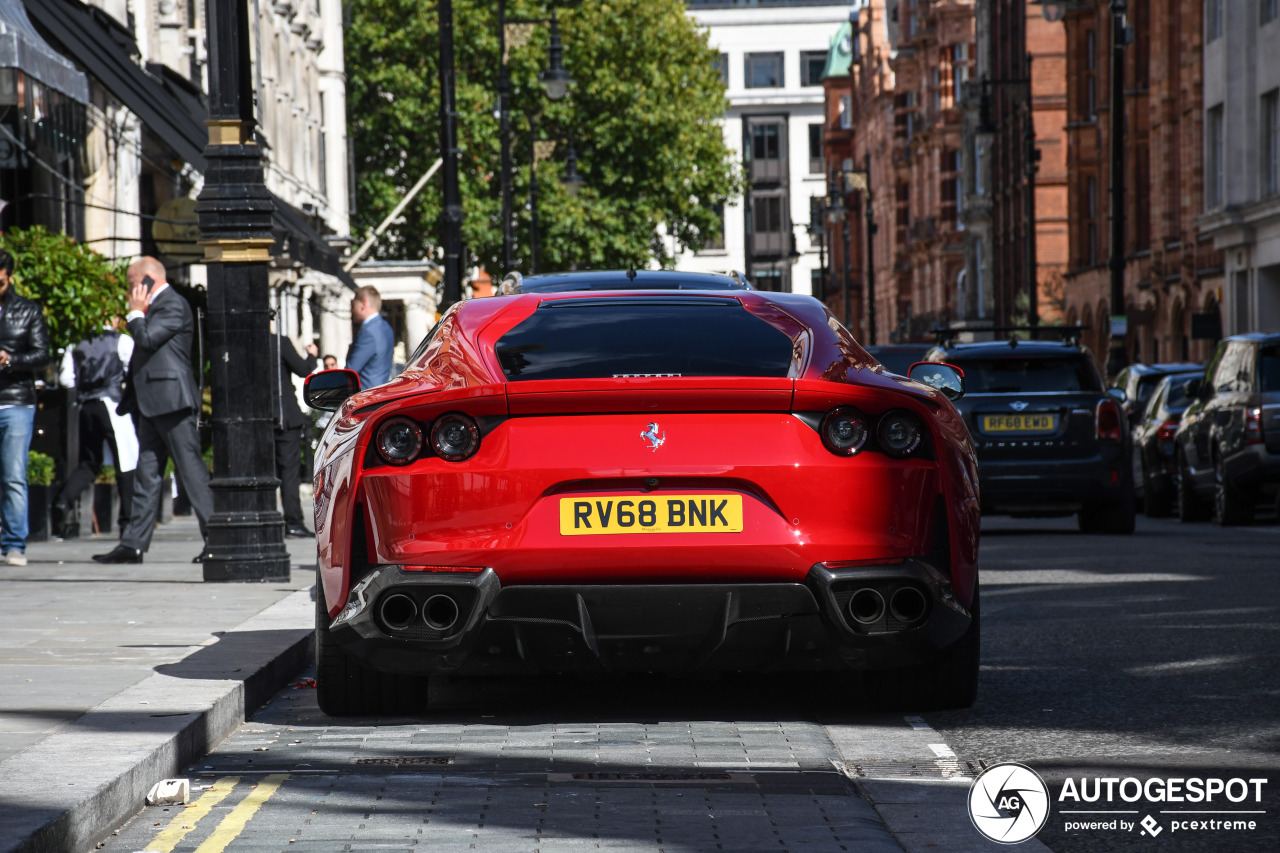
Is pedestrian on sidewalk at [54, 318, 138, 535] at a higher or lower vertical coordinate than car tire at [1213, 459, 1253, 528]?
higher

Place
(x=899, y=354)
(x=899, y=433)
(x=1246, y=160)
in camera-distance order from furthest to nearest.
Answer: (x=1246, y=160)
(x=899, y=354)
(x=899, y=433)

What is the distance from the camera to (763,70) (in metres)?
130

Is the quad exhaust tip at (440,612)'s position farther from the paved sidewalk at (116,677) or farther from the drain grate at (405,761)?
the paved sidewalk at (116,677)

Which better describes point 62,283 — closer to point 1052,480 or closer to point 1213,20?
A: point 1052,480

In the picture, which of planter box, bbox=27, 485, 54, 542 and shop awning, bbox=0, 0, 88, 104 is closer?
shop awning, bbox=0, 0, 88, 104

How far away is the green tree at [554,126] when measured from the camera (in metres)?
59.0

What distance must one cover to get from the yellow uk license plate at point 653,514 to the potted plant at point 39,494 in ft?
34.3

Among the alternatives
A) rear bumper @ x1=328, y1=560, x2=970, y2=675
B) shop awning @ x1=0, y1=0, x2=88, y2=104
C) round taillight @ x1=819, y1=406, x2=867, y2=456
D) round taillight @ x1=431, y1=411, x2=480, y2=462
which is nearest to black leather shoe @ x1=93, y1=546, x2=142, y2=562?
shop awning @ x1=0, y1=0, x2=88, y2=104

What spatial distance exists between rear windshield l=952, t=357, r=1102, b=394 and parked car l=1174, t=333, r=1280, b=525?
2000 millimetres

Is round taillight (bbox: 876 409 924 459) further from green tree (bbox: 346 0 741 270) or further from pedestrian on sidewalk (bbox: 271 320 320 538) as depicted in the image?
green tree (bbox: 346 0 741 270)

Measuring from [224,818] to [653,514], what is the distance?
1.63 meters

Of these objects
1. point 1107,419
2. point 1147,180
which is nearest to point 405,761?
point 1107,419

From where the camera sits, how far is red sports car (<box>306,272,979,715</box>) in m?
6.40

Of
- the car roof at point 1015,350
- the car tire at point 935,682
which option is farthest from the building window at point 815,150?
the car tire at point 935,682
